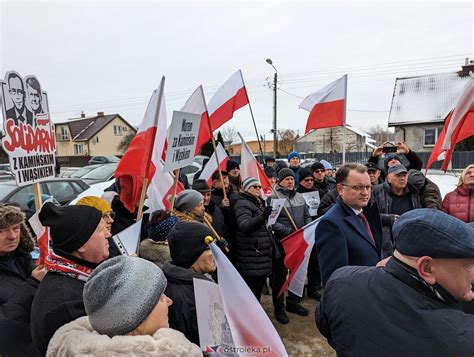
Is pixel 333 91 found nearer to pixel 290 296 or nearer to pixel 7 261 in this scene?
pixel 290 296

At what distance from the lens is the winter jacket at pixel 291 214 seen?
13.8ft

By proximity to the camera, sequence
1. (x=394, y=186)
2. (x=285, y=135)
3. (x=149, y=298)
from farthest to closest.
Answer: (x=285, y=135) < (x=394, y=186) < (x=149, y=298)

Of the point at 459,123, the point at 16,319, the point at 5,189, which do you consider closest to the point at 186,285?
the point at 16,319

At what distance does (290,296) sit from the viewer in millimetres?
4461

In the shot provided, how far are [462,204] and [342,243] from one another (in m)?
2.06

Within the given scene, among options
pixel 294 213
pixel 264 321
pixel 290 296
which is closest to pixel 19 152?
pixel 264 321

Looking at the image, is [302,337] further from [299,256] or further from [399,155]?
[399,155]

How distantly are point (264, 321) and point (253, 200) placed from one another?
236 cm

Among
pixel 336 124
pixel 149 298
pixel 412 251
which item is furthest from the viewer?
pixel 336 124

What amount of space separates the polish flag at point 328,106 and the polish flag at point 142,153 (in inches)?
95.3

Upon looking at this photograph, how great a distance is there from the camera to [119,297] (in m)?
1.15

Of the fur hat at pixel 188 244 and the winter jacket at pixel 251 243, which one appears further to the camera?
the winter jacket at pixel 251 243

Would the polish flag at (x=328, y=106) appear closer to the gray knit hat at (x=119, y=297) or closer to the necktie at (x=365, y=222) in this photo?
the necktie at (x=365, y=222)

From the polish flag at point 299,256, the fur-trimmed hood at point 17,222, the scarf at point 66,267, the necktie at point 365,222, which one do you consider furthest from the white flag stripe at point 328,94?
the scarf at point 66,267
